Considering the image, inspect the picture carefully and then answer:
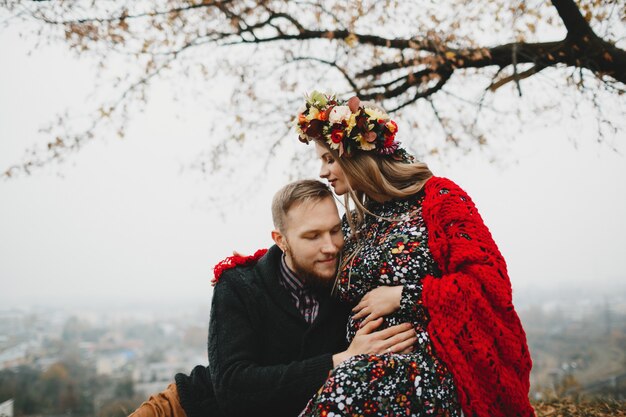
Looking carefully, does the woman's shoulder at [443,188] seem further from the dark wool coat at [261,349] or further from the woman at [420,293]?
the dark wool coat at [261,349]

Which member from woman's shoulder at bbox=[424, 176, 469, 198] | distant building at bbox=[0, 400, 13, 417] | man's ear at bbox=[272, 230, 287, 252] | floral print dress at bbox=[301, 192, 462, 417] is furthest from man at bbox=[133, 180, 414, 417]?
distant building at bbox=[0, 400, 13, 417]

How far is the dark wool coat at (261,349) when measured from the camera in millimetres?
2396

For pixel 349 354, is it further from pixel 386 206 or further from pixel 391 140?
pixel 391 140

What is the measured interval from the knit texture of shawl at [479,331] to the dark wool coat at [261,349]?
1.98ft

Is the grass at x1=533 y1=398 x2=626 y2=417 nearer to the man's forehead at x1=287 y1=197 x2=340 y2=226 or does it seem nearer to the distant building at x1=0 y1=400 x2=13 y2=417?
the man's forehead at x1=287 y1=197 x2=340 y2=226

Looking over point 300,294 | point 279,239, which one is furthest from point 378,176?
point 300,294

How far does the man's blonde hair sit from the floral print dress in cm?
34

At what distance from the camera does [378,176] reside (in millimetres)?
2816

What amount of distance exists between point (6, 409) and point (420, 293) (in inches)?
151

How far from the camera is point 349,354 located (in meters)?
2.42

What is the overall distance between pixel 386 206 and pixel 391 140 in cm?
40

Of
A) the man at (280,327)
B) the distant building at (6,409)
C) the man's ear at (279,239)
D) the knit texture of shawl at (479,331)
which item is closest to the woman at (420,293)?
the knit texture of shawl at (479,331)

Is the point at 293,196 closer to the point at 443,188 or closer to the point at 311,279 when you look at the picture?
the point at 311,279

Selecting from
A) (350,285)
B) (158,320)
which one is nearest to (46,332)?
(158,320)
